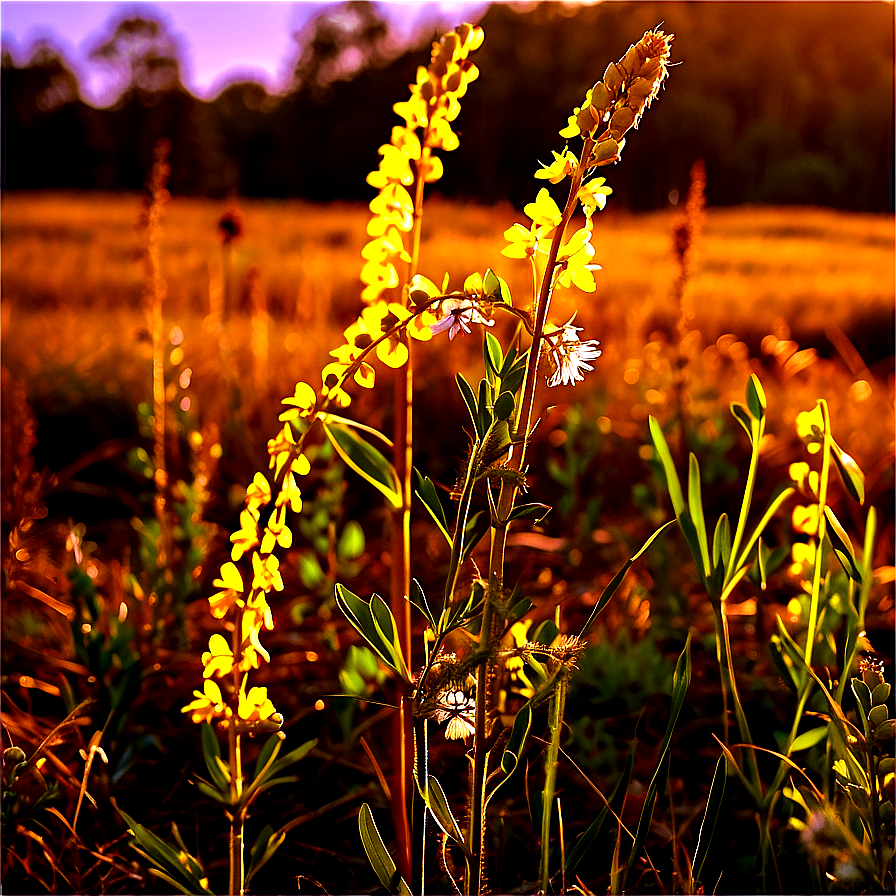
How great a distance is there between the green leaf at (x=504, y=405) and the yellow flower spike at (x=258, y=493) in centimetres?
18

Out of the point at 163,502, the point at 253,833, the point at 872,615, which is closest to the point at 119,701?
the point at 253,833

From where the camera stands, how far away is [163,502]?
1.25 meters

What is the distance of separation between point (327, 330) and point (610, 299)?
1.36 metres

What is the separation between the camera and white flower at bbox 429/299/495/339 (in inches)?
23.2

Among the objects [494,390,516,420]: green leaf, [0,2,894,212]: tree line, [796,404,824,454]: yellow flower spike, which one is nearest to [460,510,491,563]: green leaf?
[494,390,516,420]: green leaf

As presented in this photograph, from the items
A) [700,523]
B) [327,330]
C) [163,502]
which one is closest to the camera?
[700,523]

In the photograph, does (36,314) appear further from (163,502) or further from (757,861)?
(757,861)

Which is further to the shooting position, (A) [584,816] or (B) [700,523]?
(A) [584,816]

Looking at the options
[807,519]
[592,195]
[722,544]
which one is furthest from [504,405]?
[807,519]

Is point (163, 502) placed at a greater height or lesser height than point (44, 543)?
greater

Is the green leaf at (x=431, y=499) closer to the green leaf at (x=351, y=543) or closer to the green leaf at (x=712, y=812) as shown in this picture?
the green leaf at (x=712, y=812)

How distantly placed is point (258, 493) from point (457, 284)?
2.69 meters

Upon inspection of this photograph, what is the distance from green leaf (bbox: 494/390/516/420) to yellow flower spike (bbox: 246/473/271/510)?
0.59 feet

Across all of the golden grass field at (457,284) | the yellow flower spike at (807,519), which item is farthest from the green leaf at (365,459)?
the golden grass field at (457,284)
